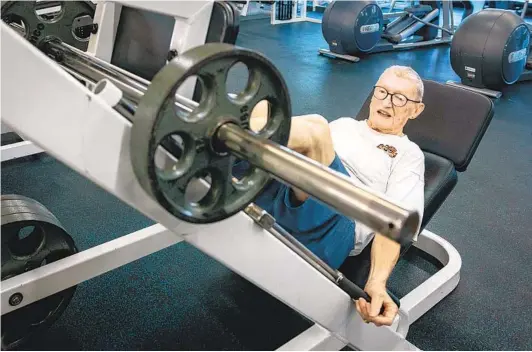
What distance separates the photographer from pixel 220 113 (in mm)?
794

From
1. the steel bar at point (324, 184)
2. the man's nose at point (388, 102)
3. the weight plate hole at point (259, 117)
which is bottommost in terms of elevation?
the weight plate hole at point (259, 117)

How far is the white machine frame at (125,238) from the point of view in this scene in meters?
0.72

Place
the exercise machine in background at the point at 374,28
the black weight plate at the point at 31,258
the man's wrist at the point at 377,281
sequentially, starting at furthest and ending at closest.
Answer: the exercise machine in background at the point at 374,28 < the black weight plate at the point at 31,258 < the man's wrist at the point at 377,281

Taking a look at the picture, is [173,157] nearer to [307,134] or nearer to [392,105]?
[307,134]

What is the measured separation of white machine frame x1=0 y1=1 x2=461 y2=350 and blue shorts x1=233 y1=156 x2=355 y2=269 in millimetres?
199

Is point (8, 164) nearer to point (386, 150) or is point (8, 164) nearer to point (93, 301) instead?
point (93, 301)

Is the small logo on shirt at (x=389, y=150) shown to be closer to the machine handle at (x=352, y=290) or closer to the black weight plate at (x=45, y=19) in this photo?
the machine handle at (x=352, y=290)

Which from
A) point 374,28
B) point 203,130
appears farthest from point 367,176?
point 374,28

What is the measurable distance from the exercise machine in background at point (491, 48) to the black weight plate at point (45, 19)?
3202mm

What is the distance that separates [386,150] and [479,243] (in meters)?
0.90

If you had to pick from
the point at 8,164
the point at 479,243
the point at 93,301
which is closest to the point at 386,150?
Answer: the point at 479,243

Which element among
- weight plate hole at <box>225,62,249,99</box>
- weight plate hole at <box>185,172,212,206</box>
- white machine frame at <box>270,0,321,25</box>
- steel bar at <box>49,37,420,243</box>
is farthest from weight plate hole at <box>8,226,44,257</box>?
white machine frame at <box>270,0,321,25</box>

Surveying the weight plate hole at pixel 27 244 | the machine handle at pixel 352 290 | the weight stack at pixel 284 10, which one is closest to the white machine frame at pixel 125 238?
the machine handle at pixel 352 290

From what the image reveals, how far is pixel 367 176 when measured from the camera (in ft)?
5.29
